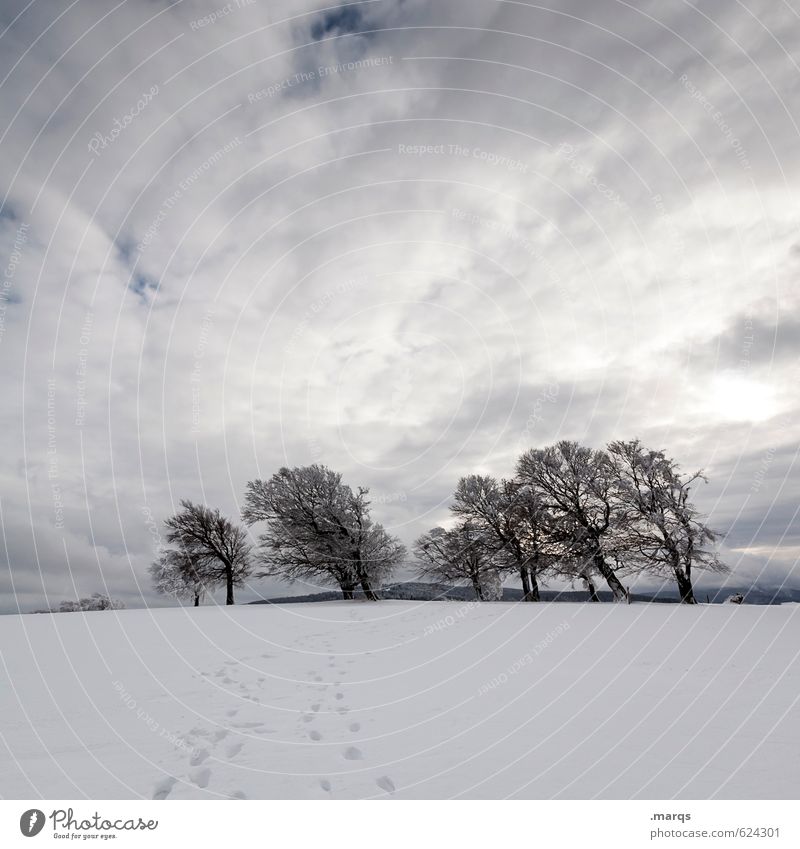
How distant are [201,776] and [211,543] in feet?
110

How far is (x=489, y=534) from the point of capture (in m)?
31.5

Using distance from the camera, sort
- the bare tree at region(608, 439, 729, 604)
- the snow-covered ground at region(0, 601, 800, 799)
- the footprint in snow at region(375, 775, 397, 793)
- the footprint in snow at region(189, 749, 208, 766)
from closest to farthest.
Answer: the footprint in snow at region(375, 775, 397, 793) → the snow-covered ground at region(0, 601, 800, 799) → the footprint in snow at region(189, 749, 208, 766) → the bare tree at region(608, 439, 729, 604)

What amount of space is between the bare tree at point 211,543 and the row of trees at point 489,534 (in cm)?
8

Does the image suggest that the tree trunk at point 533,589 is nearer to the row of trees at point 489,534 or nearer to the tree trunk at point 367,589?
the row of trees at point 489,534

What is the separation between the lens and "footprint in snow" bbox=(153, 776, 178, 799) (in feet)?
14.1

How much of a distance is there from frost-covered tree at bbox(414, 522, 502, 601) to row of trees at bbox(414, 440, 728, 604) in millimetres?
75

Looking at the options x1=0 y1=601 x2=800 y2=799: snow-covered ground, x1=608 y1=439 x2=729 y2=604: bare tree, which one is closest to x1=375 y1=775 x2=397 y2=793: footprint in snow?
x1=0 y1=601 x2=800 y2=799: snow-covered ground

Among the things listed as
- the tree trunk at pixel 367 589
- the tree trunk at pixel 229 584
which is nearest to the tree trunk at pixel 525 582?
the tree trunk at pixel 367 589

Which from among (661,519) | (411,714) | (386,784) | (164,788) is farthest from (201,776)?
(661,519)

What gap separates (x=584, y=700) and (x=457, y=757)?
9.36ft

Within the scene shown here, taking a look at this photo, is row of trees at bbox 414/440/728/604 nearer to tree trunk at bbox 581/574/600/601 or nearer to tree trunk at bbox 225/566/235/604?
tree trunk at bbox 581/574/600/601

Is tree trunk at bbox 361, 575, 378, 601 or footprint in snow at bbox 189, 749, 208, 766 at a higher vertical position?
footprint in snow at bbox 189, 749, 208, 766

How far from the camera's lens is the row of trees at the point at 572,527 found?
77.9ft
